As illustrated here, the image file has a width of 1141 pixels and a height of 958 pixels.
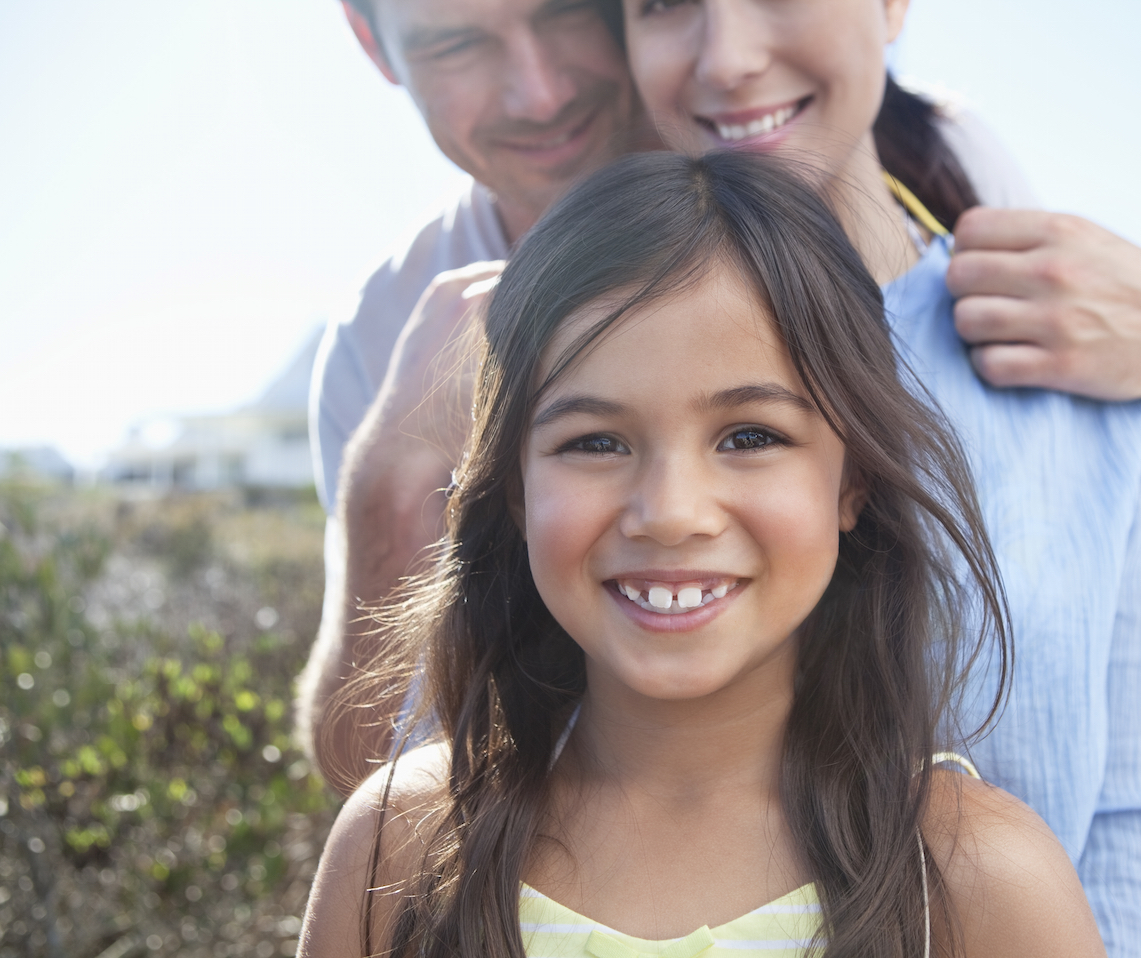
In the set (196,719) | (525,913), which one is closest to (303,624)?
(196,719)

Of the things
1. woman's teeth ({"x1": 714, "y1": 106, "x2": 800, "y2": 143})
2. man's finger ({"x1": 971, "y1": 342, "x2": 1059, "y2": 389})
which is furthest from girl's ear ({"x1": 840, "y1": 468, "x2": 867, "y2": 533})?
woman's teeth ({"x1": 714, "y1": 106, "x2": 800, "y2": 143})

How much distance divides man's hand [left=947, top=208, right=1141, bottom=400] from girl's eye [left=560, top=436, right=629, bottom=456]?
826 mm

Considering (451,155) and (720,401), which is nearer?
(720,401)

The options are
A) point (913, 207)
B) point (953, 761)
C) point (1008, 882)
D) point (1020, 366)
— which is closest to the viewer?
point (1008, 882)

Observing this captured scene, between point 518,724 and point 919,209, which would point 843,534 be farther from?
point 919,209

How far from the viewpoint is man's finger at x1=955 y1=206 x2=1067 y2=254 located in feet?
6.95

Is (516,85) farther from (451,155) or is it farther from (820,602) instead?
(820,602)

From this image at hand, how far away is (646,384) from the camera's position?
1585 millimetres

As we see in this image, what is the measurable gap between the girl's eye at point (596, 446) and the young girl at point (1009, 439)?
622mm

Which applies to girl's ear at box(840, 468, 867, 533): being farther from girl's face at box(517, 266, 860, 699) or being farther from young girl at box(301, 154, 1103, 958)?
girl's face at box(517, 266, 860, 699)

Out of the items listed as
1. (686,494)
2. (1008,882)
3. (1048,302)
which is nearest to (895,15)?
(1048,302)

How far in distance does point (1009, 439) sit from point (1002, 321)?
217 mm

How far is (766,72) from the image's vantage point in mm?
2113

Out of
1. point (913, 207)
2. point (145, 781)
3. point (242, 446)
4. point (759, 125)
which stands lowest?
point (242, 446)
